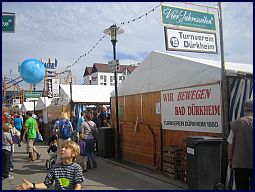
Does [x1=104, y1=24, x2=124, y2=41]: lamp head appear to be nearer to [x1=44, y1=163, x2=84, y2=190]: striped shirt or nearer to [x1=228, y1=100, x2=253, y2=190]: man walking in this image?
[x1=228, y1=100, x2=253, y2=190]: man walking

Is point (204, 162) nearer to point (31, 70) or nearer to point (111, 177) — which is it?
point (111, 177)

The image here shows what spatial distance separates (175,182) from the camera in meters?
7.34

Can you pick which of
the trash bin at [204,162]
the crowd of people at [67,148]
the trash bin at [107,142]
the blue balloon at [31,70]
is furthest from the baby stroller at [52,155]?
the trash bin at [204,162]

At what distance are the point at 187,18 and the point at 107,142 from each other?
6280 millimetres

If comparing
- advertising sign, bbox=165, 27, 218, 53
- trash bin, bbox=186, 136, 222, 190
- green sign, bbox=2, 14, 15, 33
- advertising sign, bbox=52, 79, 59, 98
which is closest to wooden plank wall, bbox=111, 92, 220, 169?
trash bin, bbox=186, 136, 222, 190

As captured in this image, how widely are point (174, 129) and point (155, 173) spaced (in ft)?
4.24

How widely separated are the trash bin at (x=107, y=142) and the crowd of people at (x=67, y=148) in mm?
1398

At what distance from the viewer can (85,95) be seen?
16484mm

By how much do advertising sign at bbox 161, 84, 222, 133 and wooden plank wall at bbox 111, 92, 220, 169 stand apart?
0.22 m

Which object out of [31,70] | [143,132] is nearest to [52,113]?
[31,70]

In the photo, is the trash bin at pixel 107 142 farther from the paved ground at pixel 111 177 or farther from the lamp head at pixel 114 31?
the lamp head at pixel 114 31

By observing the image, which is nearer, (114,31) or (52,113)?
(114,31)

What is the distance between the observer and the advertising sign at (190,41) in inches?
244

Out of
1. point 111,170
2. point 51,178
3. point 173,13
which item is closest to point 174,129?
point 111,170
